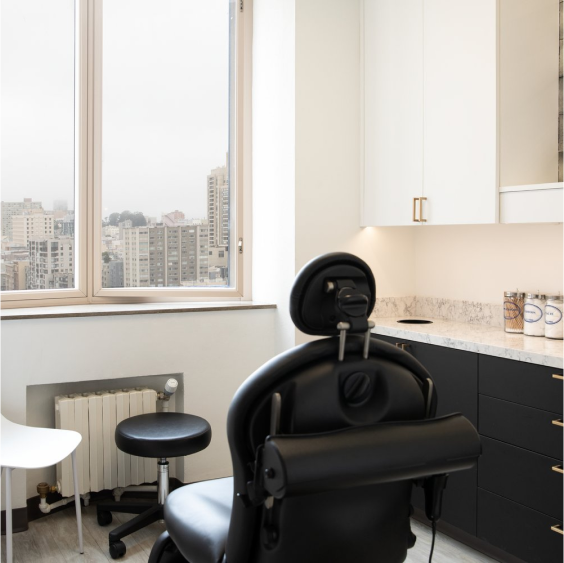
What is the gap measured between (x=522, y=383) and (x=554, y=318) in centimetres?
42

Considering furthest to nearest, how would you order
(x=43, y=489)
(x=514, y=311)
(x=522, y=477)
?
(x=43, y=489) → (x=514, y=311) → (x=522, y=477)

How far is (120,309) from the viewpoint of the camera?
127 inches

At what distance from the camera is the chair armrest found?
3.94 ft

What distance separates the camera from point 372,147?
3.42m

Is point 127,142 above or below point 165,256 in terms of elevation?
above

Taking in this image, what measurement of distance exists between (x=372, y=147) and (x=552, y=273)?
1.12m

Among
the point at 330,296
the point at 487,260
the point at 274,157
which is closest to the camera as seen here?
the point at 330,296

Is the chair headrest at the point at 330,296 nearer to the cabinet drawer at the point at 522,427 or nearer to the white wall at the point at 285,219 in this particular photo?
the cabinet drawer at the point at 522,427

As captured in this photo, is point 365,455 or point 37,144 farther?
point 37,144

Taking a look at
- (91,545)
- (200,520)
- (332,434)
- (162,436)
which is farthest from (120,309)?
(332,434)

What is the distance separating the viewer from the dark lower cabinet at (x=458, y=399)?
264 centimetres

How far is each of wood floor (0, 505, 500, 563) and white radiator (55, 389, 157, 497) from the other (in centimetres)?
16

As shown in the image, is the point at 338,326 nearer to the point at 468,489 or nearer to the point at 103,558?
the point at 468,489

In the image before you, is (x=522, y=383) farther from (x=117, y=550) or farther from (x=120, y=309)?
(x=120, y=309)
